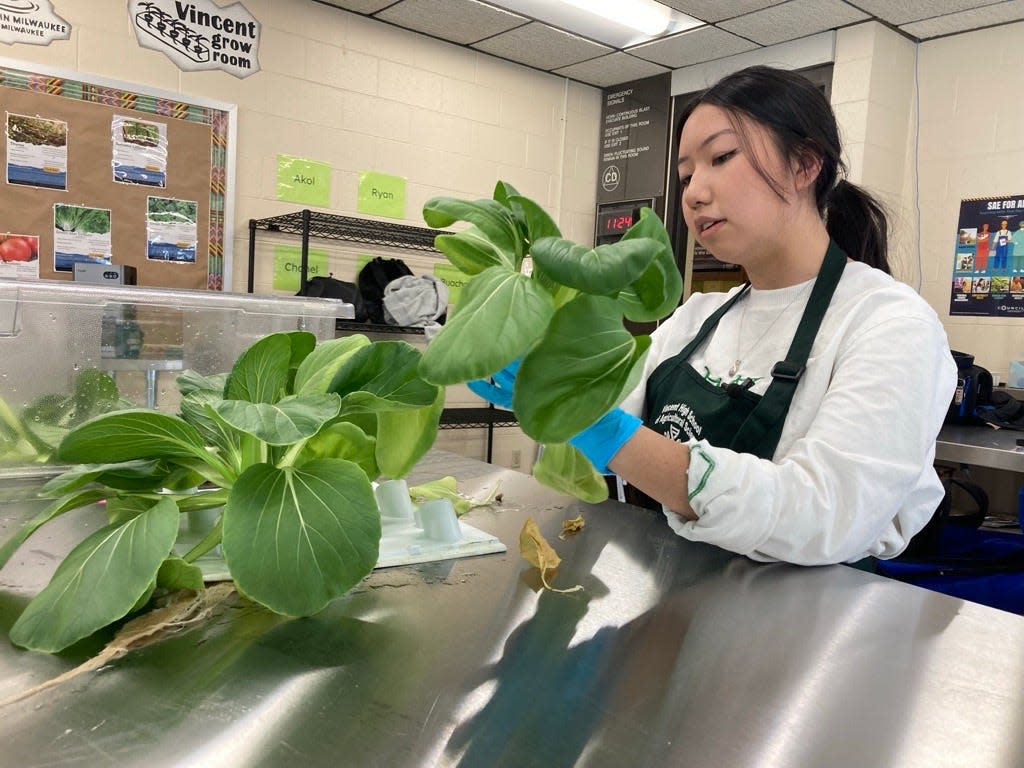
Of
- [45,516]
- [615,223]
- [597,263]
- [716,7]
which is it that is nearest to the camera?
[597,263]

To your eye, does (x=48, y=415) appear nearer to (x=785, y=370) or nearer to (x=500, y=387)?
(x=500, y=387)

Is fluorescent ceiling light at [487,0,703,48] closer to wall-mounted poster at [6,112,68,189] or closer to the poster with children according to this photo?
the poster with children

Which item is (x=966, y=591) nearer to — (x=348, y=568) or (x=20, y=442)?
(x=348, y=568)

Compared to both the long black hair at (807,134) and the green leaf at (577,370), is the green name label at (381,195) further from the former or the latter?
the green leaf at (577,370)

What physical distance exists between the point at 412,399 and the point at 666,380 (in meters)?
0.82

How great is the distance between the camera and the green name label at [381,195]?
3521 millimetres

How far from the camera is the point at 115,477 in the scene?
2.08ft

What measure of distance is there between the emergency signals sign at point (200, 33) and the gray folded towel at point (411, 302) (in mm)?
1022

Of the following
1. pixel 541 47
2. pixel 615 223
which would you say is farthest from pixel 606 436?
pixel 615 223

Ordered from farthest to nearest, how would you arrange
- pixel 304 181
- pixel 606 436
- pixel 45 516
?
pixel 304 181 → pixel 606 436 → pixel 45 516

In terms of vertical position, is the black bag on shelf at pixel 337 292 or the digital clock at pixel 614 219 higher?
the digital clock at pixel 614 219

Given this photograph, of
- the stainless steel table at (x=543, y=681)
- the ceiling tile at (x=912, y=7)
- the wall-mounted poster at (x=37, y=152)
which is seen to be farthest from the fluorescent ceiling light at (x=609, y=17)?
the stainless steel table at (x=543, y=681)

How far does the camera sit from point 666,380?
4.53ft

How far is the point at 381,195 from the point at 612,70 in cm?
139
